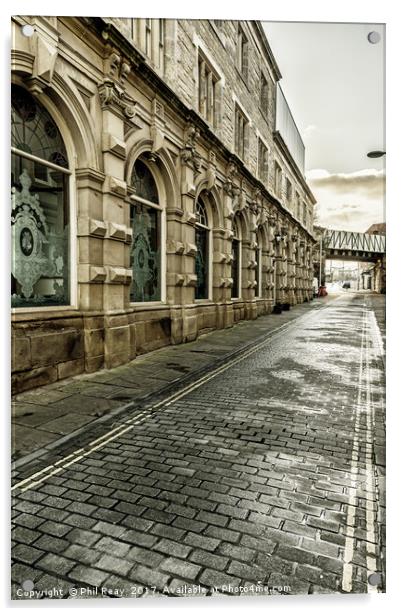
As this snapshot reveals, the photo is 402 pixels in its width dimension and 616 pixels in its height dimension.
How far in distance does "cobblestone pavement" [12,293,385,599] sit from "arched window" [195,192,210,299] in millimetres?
7063

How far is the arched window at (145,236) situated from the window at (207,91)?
319 cm

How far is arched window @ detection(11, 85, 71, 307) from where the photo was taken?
541cm

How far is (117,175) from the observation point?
733 cm

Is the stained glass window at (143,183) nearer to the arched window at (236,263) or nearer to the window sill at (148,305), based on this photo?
the window sill at (148,305)

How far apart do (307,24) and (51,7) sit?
6.48 feet

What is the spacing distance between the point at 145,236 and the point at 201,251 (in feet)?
11.6

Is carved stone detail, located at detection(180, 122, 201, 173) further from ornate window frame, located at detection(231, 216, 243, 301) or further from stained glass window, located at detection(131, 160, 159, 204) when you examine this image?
ornate window frame, located at detection(231, 216, 243, 301)

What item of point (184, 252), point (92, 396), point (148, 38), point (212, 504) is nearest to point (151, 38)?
point (148, 38)

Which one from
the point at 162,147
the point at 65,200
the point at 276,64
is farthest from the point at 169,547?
the point at 162,147

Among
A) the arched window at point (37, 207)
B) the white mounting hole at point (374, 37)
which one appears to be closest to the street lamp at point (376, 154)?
the white mounting hole at point (374, 37)

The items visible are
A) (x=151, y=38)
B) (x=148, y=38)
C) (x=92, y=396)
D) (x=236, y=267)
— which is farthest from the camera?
(x=236, y=267)

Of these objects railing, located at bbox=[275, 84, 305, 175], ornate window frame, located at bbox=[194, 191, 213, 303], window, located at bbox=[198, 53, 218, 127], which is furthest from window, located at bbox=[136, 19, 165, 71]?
ornate window frame, located at bbox=[194, 191, 213, 303]

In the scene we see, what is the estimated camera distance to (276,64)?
371 centimetres

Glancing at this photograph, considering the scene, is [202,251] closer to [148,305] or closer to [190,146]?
[190,146]
